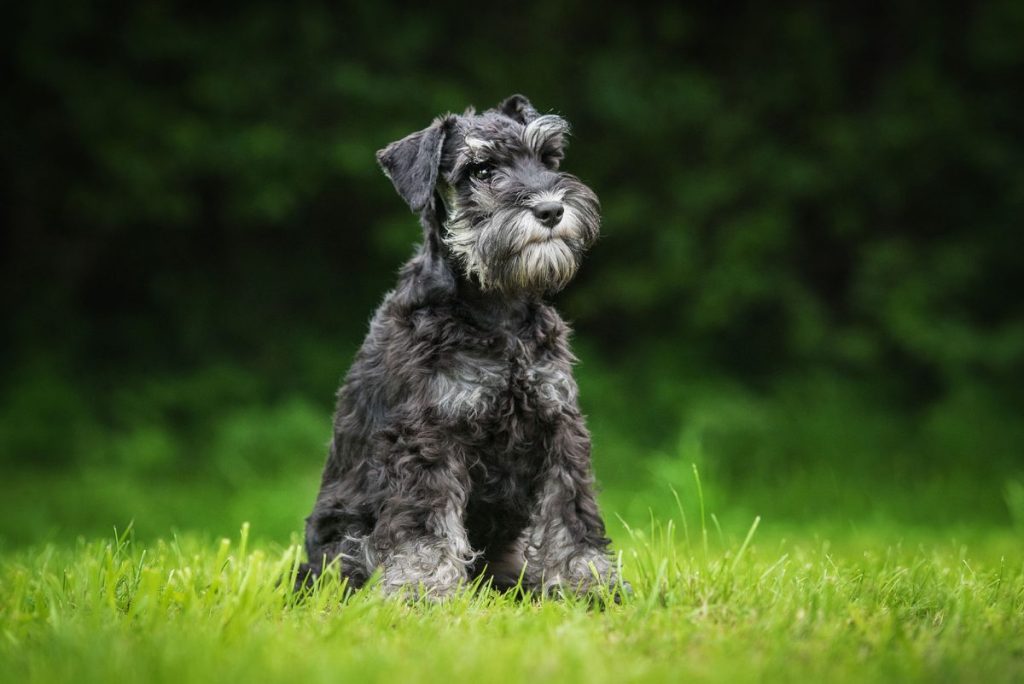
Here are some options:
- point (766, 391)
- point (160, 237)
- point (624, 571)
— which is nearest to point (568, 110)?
point (766, 391)

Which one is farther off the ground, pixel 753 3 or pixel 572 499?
pixel 753 3

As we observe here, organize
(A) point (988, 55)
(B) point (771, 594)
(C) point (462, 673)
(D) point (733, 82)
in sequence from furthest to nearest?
(D) point (733, 82)
(A) point (988, 55)
(B) point (771, 594)
(C) point (462, 673)

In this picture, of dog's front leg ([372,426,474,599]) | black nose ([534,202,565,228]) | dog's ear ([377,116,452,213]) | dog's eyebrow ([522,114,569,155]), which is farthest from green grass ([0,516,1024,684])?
dog's eyebrow ([522,114,569,155])

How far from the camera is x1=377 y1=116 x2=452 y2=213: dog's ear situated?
4.37 metres

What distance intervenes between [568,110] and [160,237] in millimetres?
4544

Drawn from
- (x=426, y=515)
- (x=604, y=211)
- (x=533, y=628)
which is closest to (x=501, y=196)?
(x=426, y=515)

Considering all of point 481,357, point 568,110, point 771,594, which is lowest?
point 771,594

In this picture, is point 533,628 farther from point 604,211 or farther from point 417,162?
point 604,211

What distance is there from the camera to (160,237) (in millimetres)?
11508

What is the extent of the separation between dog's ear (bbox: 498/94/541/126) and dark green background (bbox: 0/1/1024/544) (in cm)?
548

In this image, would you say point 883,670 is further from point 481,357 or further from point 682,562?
point 481,357

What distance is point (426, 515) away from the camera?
405cm

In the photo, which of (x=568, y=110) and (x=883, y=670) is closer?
(x=883, y=670)

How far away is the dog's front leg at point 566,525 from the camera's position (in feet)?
13.7
